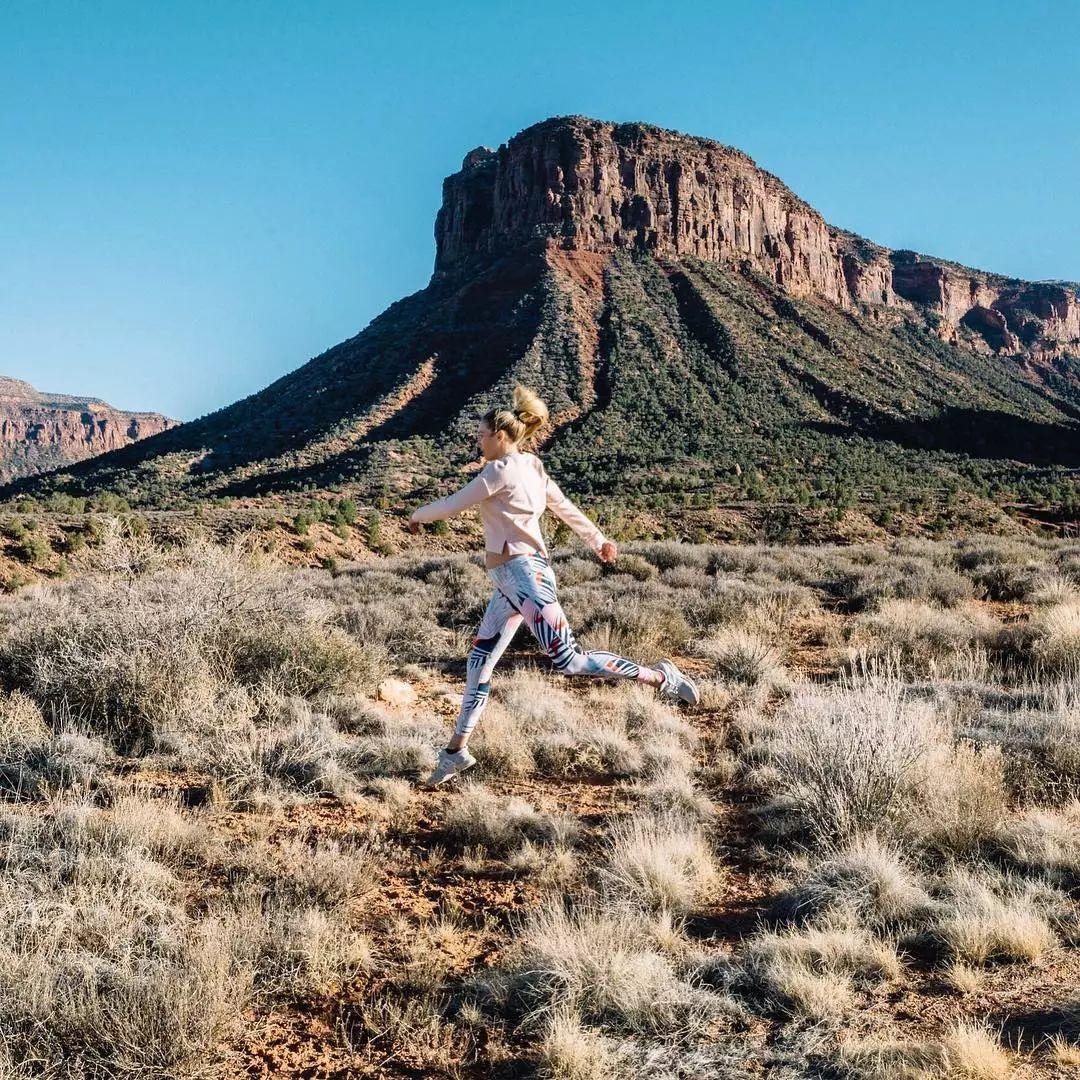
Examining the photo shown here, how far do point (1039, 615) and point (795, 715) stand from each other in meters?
4.89

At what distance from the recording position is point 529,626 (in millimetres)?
4441

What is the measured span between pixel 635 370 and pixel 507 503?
172 ft

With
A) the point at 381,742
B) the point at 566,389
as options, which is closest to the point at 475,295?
the point at 566,389

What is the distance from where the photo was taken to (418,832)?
4121 mm

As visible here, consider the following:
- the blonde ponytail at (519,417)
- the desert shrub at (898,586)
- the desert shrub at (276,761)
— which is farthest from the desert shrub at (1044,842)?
the desert shrub at (898,586)

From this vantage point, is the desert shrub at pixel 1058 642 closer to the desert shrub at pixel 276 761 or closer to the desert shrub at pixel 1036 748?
the desert shrub at pixel 1036 748

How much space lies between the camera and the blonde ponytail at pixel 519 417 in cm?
443

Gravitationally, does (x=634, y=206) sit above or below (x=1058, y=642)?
above

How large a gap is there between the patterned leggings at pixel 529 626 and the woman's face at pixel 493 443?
0.58m

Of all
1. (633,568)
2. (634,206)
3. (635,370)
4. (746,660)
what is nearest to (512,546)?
(746,660)

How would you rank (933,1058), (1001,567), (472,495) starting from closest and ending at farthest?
(933,1058) < (472,495) < (1001,567)

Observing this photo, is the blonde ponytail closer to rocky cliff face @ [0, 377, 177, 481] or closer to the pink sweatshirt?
the pink sweatshirt

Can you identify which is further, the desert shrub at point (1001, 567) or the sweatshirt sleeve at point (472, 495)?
the desert shrub at point (1001, 567)

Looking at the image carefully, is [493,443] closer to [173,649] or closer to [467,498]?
[467,498]
